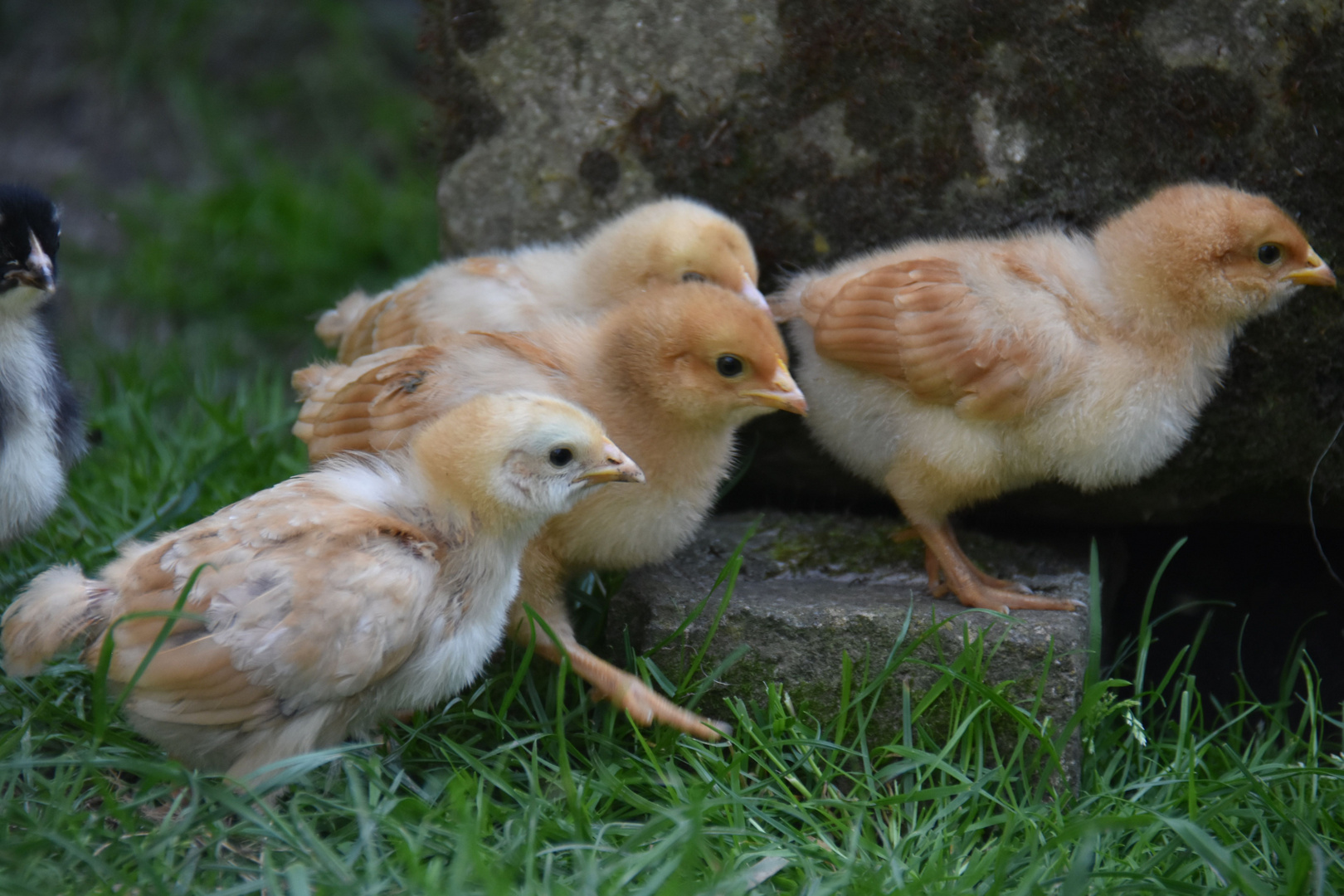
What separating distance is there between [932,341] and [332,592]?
1484mm

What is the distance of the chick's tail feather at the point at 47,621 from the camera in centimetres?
230

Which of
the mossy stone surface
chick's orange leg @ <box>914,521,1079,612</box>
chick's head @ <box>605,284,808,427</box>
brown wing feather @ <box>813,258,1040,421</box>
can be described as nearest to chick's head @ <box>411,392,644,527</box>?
chick's head @ <box>605,284,808,427</box>

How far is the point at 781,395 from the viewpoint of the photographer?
104 inches

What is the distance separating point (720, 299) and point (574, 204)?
98 centimetres

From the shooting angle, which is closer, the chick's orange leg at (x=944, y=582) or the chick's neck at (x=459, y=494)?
the chick's neck at (x=459, y=494)

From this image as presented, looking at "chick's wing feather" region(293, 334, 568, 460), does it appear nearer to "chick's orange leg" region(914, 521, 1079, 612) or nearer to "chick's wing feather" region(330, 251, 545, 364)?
"chick's wing feather" region(330, 251, 545, 364)

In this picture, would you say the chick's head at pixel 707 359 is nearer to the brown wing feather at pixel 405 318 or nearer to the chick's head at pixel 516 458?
the chick's head at pixel 516 458

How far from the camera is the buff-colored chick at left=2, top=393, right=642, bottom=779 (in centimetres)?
217

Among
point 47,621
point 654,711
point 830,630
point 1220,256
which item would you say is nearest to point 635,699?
point 654,711

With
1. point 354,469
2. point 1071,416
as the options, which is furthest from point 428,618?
point 1071,416

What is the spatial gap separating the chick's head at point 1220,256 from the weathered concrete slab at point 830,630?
2.61 ft

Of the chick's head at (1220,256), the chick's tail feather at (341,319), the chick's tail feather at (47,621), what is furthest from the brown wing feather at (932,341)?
the chick's tail feather at (47,621)

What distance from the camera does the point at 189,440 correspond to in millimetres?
4008

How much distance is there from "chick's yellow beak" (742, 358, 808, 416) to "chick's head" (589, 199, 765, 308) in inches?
17.3
